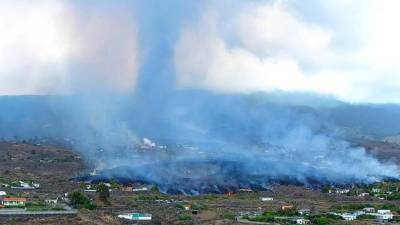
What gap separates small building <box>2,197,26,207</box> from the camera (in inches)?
2729

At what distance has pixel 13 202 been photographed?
2781 inches

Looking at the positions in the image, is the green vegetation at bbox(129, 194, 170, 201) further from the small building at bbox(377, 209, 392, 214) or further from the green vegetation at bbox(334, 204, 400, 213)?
the small building at bbox(377, 209, 392, 214)

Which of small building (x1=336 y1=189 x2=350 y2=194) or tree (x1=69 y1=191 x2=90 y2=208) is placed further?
small building (x1=336 y1=189 x2=350 y2=194)

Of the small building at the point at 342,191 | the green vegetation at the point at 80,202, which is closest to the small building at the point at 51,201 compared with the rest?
the green vegetation at the point at 80,202

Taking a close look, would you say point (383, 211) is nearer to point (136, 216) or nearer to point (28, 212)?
point (136, 216)

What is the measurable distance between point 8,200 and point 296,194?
1697 inches

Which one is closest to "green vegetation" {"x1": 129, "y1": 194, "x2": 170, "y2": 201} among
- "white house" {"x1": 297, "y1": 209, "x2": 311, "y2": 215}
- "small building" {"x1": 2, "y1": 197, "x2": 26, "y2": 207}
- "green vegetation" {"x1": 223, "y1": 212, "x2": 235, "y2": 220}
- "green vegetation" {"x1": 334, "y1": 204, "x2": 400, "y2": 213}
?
"small building" {"x1": 2, "y1": 197, "x2": 26, "y2": 207}

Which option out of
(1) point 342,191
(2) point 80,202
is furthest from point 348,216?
(1) point 342,191

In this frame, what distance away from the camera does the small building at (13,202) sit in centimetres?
6931

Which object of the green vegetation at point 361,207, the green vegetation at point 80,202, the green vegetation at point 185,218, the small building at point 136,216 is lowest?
the green vegetation at point 185,218

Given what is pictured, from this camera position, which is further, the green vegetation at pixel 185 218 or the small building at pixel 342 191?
the small building at pixel 342 191

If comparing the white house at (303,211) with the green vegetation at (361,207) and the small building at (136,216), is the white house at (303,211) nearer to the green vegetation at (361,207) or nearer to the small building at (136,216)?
the green vegetation at (361,207)

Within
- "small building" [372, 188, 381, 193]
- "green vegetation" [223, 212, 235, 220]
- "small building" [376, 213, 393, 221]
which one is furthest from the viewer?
"small building" [372, 188, 381, 193]

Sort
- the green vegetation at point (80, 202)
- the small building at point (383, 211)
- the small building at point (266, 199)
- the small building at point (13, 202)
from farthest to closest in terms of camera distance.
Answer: the small building at point (266, 199) → the small building at point (383, 211) → the green vegetation at point (80, 202) → the small building at point (13, 202)
